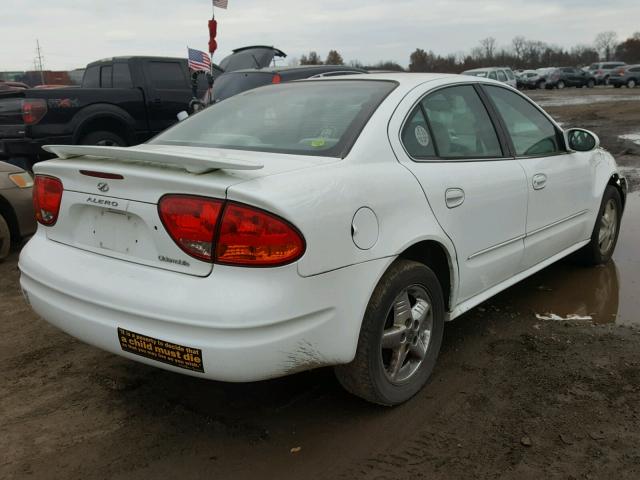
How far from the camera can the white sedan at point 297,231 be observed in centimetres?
232

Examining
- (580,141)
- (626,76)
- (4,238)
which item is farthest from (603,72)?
(4,238)

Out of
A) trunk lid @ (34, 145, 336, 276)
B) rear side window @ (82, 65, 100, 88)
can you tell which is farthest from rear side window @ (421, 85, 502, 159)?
rear side window @ (82, 65, 100, 88)

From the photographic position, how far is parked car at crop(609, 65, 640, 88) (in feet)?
134

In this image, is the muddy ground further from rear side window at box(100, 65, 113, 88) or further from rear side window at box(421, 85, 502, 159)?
rear side window at box(100, 65, 113, 88)

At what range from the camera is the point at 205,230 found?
2354mm

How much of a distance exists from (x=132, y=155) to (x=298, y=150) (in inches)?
29.5

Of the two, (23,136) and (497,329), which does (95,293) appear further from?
(23,136)

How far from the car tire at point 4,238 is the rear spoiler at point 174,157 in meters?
2.75

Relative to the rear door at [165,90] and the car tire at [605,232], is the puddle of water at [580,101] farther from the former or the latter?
the car tire at [605,232]

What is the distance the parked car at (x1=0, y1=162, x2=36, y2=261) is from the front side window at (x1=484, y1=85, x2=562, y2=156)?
4146 mm

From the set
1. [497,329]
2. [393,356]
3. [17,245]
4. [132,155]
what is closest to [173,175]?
[132,155]

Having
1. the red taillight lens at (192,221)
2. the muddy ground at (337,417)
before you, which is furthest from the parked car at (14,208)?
the red taillight lens at (192,221)

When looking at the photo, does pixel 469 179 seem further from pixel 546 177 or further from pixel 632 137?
pixel 632 137

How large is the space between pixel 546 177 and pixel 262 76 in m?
5.53
